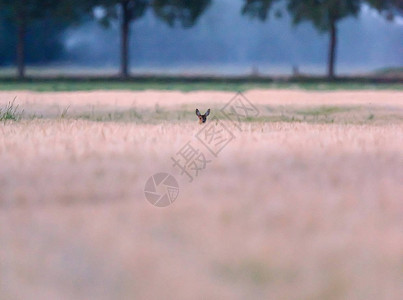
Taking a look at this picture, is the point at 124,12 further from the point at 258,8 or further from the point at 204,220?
the point at 204,220

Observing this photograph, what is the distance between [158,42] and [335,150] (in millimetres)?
41280

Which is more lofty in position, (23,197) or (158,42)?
(158,42)

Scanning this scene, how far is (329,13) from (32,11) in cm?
1425

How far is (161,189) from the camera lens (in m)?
3.74

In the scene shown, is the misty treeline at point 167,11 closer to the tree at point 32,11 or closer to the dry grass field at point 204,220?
the tree at point 32,11

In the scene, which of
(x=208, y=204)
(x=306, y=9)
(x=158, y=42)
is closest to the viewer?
(x=208, y=204)

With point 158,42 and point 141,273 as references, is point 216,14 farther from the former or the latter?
point 141,273

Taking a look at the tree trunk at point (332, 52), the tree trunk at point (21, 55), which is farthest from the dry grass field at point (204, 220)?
the tree trunk at point (21, 55)

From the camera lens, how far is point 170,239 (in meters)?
2.84

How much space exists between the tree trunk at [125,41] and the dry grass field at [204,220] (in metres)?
24.2

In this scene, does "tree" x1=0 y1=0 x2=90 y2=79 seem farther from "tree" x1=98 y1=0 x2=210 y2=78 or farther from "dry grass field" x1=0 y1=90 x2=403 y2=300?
"dry grass field" x1=0 y1=90 x2=403 y2=300

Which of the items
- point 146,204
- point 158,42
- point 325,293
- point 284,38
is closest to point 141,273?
point 325,293

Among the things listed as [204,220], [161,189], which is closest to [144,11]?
[161,189]

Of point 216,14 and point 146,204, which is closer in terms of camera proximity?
point 146,204
